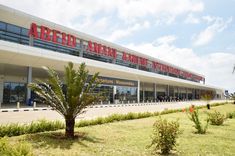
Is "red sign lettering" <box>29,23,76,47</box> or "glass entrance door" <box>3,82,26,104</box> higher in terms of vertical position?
"red sign lettering" <box>29,23,76,47</box>

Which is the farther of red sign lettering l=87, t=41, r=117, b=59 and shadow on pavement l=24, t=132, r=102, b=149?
red sign lettering l=87, t=41, r=117, b=59

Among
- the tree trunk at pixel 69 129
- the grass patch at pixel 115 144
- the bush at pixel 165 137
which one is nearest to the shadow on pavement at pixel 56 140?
the grass patch at pixel 115 144

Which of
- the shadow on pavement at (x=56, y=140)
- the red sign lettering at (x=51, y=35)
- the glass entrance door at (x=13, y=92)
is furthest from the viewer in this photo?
the glass entrance door at (x=13, y=92)

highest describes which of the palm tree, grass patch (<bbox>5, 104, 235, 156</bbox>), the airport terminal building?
the airport terminal building

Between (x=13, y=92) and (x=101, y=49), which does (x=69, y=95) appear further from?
(x=101, y=49)

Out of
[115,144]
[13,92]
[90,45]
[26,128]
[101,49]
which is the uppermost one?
[90,45]

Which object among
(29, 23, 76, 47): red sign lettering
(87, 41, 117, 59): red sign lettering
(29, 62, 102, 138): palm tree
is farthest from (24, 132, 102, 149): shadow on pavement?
(87, 41, 117, 59): red sign lettering

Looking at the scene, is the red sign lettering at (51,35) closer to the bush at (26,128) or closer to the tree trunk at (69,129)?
the bush at (26,128)

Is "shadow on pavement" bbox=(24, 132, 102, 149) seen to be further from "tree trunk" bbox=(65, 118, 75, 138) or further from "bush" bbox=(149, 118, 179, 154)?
"bush" bbox=(149, 118, 179, 154)

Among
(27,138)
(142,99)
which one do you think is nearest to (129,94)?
(142,99)

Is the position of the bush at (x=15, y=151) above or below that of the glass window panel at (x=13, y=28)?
below

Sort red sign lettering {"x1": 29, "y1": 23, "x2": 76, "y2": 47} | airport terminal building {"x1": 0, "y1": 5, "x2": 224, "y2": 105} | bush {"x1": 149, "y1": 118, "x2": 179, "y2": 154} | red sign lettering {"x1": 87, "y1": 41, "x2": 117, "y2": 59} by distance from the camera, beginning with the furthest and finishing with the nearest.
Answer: red sign lettering {"x1": 87, "y1": 41, "x2": 117, "y2": 59} < red sign lettering {"x1": 29, "y1": 23, "x2": 76, "y2": 47} < airport terminal building {"x1": 0, "y1": 5, "x2": 224, "y2": 105} < bush {"x1": 149, "y1": 118, "x2": 179, "y2": 154}

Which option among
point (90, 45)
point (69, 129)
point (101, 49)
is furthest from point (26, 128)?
point (101, 49)

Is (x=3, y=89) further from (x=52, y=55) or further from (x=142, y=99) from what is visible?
(x=142, y=99)
